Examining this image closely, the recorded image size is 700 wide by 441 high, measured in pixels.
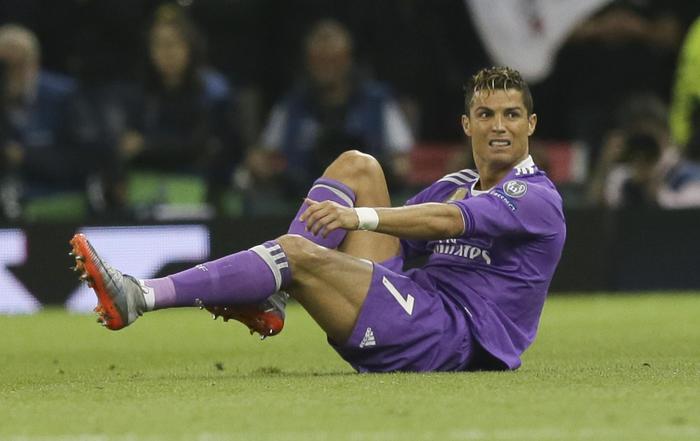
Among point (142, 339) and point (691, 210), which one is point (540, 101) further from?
point (142, 339)

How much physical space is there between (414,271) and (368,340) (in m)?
0.58

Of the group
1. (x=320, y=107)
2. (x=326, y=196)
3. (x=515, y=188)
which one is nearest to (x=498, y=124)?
(x=515, y=188)

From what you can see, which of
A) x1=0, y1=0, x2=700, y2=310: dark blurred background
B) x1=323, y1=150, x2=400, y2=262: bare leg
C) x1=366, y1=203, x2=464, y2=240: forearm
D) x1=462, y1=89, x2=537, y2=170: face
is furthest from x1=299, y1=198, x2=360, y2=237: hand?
x1=0, y1=0, x2=700, y2=310: dark blurred background

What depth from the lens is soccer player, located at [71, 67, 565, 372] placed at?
691 cm

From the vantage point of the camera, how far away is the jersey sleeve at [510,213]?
23.3 ft

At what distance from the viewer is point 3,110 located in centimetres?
1402

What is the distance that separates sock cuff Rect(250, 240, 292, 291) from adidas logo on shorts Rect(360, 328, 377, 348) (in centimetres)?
45

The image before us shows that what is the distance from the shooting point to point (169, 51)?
14.0 meters

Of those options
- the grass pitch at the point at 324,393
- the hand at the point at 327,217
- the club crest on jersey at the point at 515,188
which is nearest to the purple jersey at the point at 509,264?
the club crest on jersey at the point at 515,188

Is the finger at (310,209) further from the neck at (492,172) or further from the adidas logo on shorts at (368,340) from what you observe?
the neck at (492,172)

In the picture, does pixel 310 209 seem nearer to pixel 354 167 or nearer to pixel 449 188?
pixel 354 167

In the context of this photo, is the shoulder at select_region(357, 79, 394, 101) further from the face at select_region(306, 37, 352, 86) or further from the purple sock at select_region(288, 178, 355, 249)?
the purple sock at select_region(288, 178, 355, 249)

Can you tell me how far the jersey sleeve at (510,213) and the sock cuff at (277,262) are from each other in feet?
2.66

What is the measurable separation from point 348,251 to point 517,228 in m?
0.94
